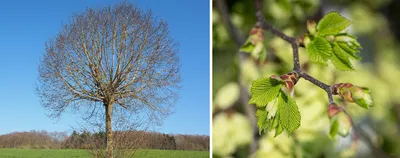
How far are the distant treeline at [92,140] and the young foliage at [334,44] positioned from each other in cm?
Answer: 188

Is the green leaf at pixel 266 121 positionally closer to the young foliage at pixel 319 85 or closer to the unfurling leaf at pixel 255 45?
the young foliage at pixel 319 85

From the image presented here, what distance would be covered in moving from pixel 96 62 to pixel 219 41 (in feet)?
3.98

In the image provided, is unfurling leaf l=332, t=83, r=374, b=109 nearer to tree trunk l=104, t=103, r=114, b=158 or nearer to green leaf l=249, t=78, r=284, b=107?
green leaf l=249, t=78, r=284, b=107

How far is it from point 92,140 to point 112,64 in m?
0.41

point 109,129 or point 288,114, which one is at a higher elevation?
point 109,129

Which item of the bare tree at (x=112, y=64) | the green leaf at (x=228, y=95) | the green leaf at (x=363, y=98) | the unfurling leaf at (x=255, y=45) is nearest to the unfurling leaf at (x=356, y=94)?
the green leaf at (x=363, y=98)

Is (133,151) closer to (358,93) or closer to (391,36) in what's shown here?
(391,36)

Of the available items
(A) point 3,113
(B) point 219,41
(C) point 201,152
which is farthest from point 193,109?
(B) point 219,41

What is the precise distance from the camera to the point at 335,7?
3.47 ft

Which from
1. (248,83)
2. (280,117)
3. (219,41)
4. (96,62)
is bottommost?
(280,117)

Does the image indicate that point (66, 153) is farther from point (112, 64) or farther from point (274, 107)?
point (274, 107)

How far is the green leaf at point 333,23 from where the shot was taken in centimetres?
36

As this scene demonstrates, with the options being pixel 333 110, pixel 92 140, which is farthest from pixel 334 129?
pixel 92 140

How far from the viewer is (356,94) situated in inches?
12.4
